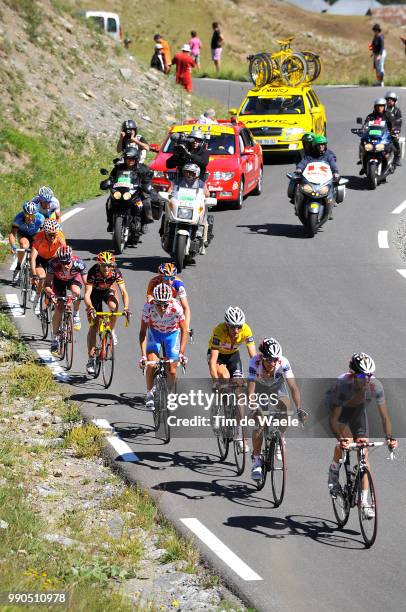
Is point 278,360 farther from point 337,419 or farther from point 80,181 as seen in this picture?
point 80,181

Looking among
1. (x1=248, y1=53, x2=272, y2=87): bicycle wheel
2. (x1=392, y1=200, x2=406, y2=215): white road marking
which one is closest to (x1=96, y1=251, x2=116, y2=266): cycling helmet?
(x1=392, y1=200, x2=406, y2=215): white road marking

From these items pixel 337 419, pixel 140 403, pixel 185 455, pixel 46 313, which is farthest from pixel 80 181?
pixel 337 419

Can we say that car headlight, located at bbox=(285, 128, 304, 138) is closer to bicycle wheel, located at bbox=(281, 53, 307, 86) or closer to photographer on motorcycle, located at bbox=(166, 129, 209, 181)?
bicycle wheel, located at bbox=(281, 53, 307, 86)

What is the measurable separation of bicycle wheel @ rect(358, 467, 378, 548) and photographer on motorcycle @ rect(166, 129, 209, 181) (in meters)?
11.0

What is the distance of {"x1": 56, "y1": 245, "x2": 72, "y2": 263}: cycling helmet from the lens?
1638cm

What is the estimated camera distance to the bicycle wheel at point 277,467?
11.6m

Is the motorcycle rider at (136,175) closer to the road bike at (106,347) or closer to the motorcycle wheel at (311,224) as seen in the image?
the motorcycle wheel at (311,224)

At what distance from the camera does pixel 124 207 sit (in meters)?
21.9

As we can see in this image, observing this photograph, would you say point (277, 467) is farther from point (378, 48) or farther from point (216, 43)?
point (216, 43)

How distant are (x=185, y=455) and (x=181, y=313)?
1714mm

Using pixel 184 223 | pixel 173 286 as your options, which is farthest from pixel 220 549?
pixel 184 223

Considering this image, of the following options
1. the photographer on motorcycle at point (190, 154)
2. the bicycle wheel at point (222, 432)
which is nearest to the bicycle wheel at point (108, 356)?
the bicycle wheel at point (222, 432)

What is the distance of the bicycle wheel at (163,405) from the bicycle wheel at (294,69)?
2177 centimetres
